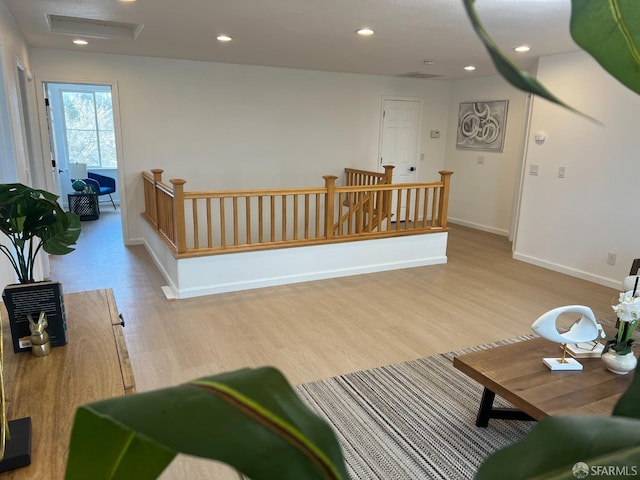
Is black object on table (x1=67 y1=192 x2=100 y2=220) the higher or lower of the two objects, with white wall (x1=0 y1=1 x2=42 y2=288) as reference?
lower

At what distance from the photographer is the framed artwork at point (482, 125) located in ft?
21.2

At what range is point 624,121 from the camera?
419 centimetres

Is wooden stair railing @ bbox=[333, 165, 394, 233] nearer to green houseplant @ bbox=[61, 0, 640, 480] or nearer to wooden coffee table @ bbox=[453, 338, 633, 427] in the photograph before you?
wooden coffee table @ bbox=[453, 338, 633, 427]

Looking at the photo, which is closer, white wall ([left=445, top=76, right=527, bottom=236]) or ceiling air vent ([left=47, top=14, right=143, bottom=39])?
ceiling air vent ([left=47, top=14, right=143, bottom=39])

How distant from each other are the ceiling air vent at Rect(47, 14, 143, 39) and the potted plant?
3.05 metres

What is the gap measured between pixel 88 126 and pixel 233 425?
386 inches

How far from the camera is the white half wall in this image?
3963 mm

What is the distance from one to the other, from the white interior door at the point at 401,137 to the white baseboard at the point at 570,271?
243 centimetres

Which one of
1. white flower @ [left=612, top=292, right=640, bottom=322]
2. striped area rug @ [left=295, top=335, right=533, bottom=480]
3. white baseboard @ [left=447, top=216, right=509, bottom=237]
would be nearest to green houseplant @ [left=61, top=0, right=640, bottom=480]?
striped area rug @ [left=295, top=335, right=533, bottom=480]

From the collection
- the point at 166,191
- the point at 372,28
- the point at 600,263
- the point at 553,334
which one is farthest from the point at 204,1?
the point at 600,263

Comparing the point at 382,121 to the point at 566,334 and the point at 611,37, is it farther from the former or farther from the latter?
the point at 611,37

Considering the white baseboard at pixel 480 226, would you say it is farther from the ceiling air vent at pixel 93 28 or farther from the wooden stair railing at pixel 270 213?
the ceiling air vent at pixel 93 28

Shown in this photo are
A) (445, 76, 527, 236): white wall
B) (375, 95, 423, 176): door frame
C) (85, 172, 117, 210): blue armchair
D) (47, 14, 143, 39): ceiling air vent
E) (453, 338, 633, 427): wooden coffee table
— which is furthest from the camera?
(85, 172, 117, 210): blue armchair

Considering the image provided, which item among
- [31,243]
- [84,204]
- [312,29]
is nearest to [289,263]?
[312,29]
